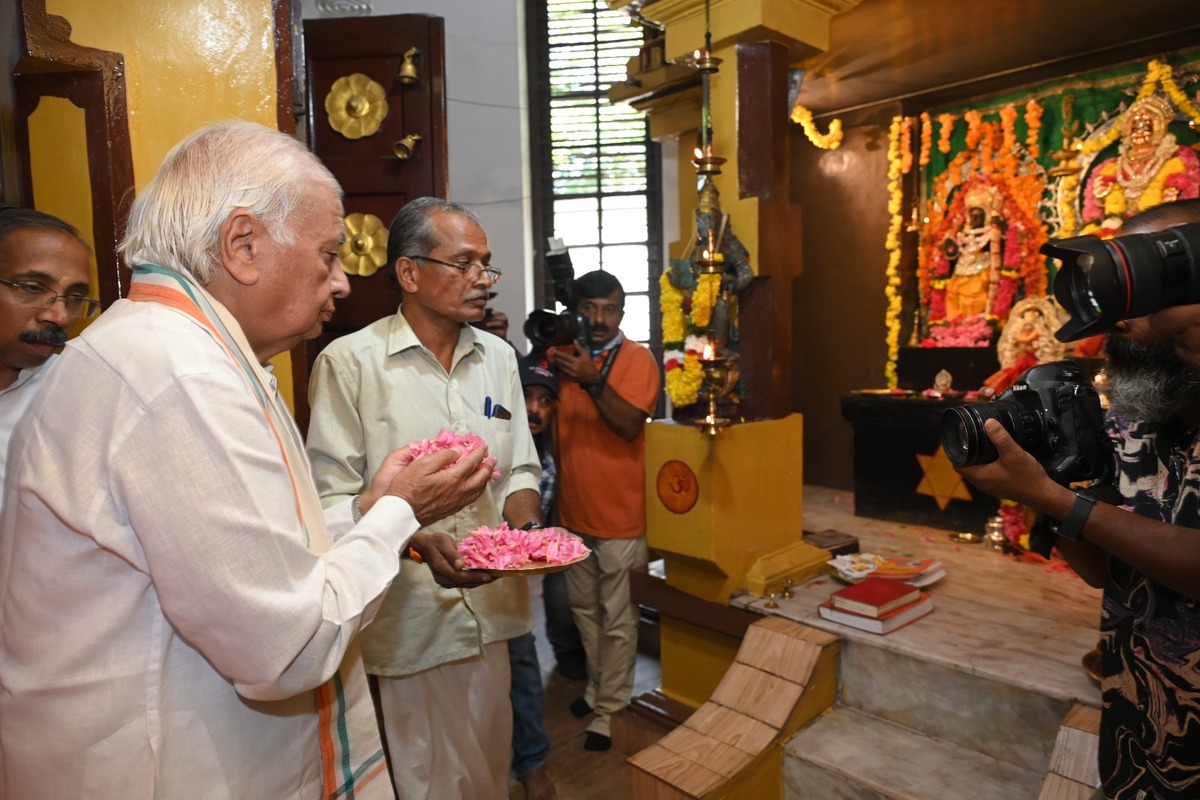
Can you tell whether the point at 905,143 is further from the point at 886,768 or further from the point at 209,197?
the point at 209,197

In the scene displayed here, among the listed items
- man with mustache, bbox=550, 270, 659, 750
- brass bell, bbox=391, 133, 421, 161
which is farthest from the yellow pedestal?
brass bell, bbox=391, 133, 421, 161

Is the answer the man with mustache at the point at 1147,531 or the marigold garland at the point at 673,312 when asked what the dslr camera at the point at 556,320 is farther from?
the man with mustache at the point at 1147,531

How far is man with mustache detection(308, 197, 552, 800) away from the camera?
2.13 metres

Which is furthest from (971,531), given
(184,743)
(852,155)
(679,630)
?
(184,743)

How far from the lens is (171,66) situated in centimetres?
277

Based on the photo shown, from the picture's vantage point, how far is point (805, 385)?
6266 millimetres

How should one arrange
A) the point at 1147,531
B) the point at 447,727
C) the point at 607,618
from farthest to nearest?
the point at 607,618
the point at 447,727
the point at 1147,531

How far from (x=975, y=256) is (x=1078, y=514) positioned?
438cm

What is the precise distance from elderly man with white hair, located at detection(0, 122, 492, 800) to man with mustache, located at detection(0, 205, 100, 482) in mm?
820

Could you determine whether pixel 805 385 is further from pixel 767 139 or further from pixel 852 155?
pixel 767 139

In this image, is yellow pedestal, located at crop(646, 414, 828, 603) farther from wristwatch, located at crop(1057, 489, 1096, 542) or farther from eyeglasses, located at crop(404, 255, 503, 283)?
wristwatch, located at crop(1057, 489, 1096, 542)

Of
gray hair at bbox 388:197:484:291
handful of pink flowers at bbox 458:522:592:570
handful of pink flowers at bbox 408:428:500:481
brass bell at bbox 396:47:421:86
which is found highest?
brass bell at bbox 396:47:421:86

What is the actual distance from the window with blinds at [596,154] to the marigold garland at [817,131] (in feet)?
5.16

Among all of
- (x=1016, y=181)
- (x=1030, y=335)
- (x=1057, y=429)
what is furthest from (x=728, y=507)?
(x=1016, y=181)
